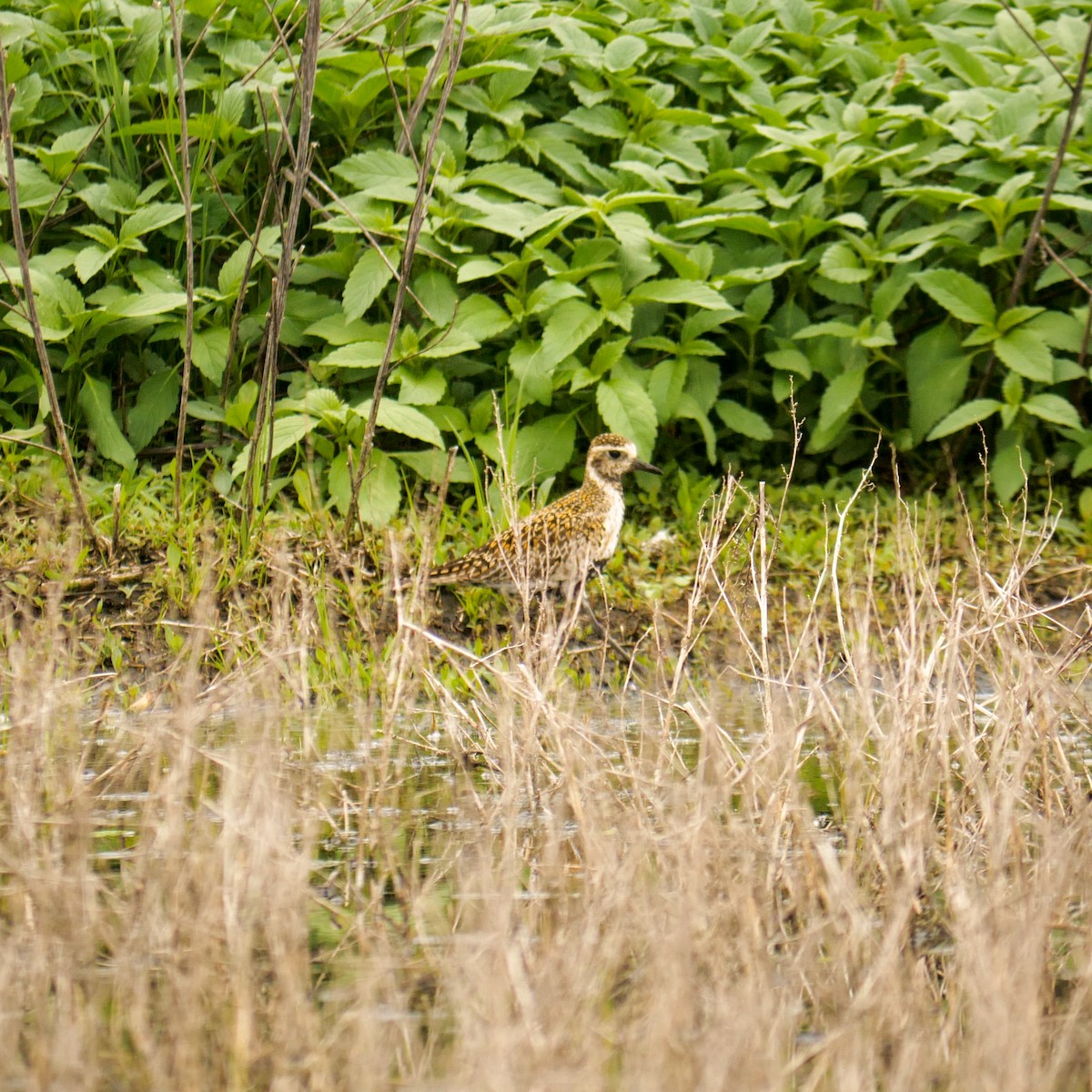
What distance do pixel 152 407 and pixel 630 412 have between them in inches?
95.3

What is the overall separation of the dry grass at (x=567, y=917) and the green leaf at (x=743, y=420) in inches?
145

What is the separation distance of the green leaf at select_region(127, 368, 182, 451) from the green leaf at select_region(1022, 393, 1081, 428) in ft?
14.3

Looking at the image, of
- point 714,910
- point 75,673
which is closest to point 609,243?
point 75,673

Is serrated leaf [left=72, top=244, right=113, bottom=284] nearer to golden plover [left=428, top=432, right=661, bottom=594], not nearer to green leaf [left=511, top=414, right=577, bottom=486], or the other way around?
green leaf [left=511, top=414, right=577, bottom=486]

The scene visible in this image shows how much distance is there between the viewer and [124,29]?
8.05 meters

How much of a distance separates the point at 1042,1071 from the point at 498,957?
3.17 feet

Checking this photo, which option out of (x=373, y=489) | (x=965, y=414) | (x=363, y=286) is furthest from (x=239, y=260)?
(x=965, y=414)

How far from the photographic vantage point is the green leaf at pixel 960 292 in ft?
25.8

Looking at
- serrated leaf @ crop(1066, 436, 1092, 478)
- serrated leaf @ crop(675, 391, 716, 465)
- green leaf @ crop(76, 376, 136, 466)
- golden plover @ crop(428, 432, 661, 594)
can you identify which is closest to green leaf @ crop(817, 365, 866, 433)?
serrated leaf @ crop(675, 391, 716, 465)

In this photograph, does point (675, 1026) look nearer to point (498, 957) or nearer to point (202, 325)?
point (498, 957)

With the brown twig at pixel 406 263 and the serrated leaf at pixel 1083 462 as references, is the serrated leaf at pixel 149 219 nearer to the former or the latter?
the brown twig at pixel 406 263

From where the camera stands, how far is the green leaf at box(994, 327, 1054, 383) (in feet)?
25.1

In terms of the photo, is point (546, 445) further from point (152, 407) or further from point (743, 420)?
point (152, 407)

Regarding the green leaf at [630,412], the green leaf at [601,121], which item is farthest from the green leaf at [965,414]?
the green leaf at [601,121]
